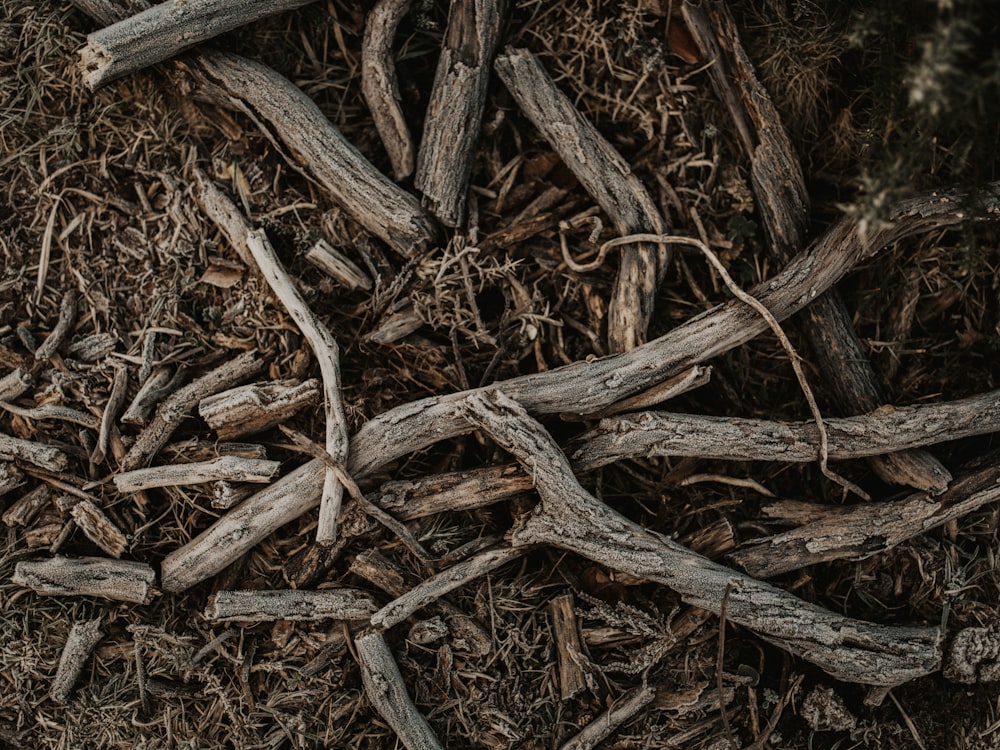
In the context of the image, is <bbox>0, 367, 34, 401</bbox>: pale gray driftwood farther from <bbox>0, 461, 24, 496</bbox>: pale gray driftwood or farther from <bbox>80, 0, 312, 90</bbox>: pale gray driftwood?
<bbox>80, 0, 312, 90</bbox>: pale gray driftwood

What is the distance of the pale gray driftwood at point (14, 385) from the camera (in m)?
2.80

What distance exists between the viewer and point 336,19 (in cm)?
285

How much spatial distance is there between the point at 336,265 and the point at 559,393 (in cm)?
94

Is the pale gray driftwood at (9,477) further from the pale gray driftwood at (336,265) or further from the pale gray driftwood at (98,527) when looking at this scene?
the pale gray driftwood at (336,265)

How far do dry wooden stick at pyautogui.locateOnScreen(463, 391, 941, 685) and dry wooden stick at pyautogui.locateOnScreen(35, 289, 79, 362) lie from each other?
1.54 meters

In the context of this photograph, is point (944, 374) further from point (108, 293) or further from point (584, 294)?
point (108, 293)

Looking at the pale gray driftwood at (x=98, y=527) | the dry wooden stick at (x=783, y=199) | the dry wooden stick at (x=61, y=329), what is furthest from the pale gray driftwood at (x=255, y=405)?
the dry wooden stick at (x=783, y=199)

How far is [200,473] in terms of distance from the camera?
2.71 metres

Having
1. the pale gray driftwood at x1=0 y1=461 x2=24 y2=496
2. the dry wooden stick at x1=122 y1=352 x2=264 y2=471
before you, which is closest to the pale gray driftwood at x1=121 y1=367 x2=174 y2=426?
the dry wooden stick at x1=122 y1=352 x2=264 y2=471

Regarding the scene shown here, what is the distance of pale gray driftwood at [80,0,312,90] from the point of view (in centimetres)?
260

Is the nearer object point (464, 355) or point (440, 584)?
point (440, 584)

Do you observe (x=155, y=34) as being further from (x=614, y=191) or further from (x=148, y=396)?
(x=614, y=191)

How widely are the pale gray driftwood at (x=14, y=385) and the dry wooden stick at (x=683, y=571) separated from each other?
1.62 meters

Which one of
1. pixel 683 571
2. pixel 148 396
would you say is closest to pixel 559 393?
pixel 683 571
